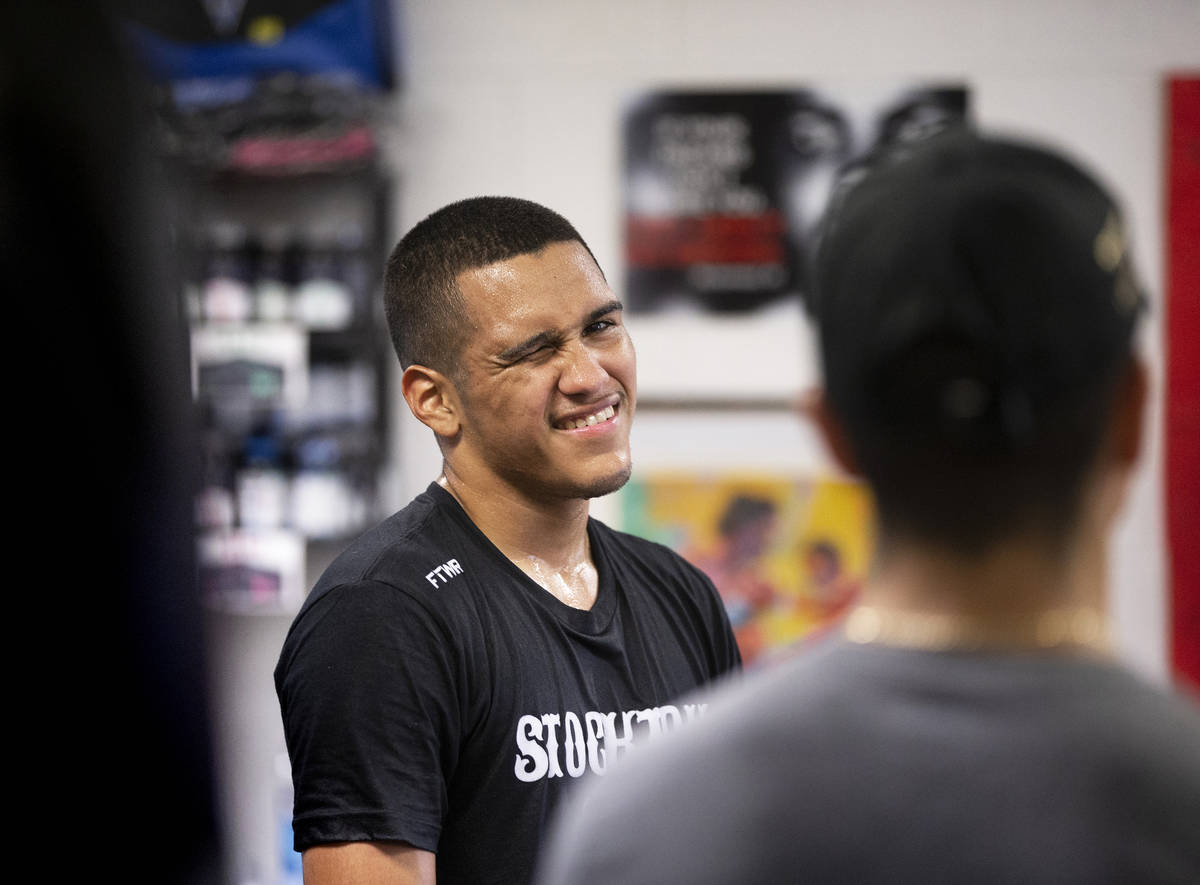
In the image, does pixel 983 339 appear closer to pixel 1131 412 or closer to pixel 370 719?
pixel 1131 412

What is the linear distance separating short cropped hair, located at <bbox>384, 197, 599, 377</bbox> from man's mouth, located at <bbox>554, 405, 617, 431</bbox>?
7.0 inches

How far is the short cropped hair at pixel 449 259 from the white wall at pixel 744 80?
220 cm

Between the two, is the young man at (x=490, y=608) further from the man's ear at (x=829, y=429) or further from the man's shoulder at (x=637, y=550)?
the man's ear at (x=829, y=429)

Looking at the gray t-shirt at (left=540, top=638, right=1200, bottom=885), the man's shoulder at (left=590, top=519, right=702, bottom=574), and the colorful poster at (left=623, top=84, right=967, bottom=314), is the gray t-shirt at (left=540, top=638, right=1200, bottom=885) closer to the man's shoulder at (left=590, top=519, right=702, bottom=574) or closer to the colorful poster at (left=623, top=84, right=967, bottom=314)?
the man's shoulder at (left=590, top=519, right=702, bottom=574)

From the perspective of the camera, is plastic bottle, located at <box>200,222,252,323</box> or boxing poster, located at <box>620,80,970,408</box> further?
boxing poster, located at <box>620,80,970,408</box>

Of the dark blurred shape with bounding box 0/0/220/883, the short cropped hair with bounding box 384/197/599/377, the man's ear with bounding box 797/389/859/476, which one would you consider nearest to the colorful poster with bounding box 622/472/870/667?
the short cropped hair with bounding box 384/197/599/377

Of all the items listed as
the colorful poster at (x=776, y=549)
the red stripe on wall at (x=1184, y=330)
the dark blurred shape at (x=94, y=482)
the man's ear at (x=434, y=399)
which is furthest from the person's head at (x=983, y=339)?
the red stripe on wall at (x=1184, y=330)

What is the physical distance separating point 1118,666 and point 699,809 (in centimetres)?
25

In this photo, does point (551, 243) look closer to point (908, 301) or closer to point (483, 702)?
point (483, 702)

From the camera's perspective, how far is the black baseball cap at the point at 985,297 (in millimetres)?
727

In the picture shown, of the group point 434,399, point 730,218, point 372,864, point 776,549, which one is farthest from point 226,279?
point 372,864

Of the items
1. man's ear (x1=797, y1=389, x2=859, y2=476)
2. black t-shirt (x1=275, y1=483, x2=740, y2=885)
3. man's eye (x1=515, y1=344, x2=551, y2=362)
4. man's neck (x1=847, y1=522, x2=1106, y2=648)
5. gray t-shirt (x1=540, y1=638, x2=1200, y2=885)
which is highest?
man's ear (x1=797, y1=389, x2=859, y2=476)

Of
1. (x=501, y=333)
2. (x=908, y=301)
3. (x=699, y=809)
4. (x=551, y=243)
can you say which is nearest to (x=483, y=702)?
(x=501, y=333)

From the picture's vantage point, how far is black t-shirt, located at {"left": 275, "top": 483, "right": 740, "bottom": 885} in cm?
146
